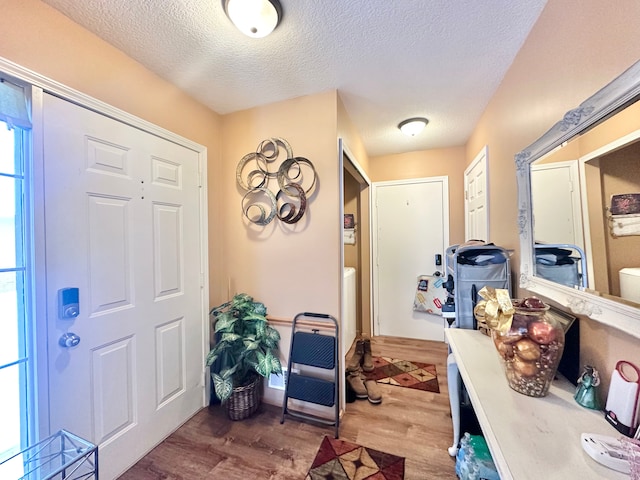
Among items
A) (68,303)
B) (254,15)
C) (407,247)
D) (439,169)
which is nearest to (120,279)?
(68,303)

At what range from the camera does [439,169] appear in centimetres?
329

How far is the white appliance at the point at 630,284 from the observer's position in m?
0.73

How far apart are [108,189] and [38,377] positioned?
3.20 ft

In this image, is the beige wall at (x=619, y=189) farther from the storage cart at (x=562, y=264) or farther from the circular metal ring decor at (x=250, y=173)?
the circular metal ring decor at (x=250, y=173)

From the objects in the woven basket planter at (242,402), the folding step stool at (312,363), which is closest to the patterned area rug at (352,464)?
the folding step stool at (312,363)

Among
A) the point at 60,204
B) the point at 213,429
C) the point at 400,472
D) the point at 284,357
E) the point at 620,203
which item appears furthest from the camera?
the point at 284,357

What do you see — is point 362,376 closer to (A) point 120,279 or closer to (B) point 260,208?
(B) point 260,208

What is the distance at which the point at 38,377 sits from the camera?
1177mm

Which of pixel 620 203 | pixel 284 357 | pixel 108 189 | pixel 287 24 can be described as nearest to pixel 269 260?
pixel 284 357

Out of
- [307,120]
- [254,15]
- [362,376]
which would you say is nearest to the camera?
[254,15]

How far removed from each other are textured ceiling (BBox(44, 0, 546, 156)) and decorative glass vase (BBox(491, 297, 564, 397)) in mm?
1484

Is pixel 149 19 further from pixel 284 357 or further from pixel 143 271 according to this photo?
pixel 284 357

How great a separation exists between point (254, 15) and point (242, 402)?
2.43 m

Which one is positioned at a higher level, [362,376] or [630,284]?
[630,284]
